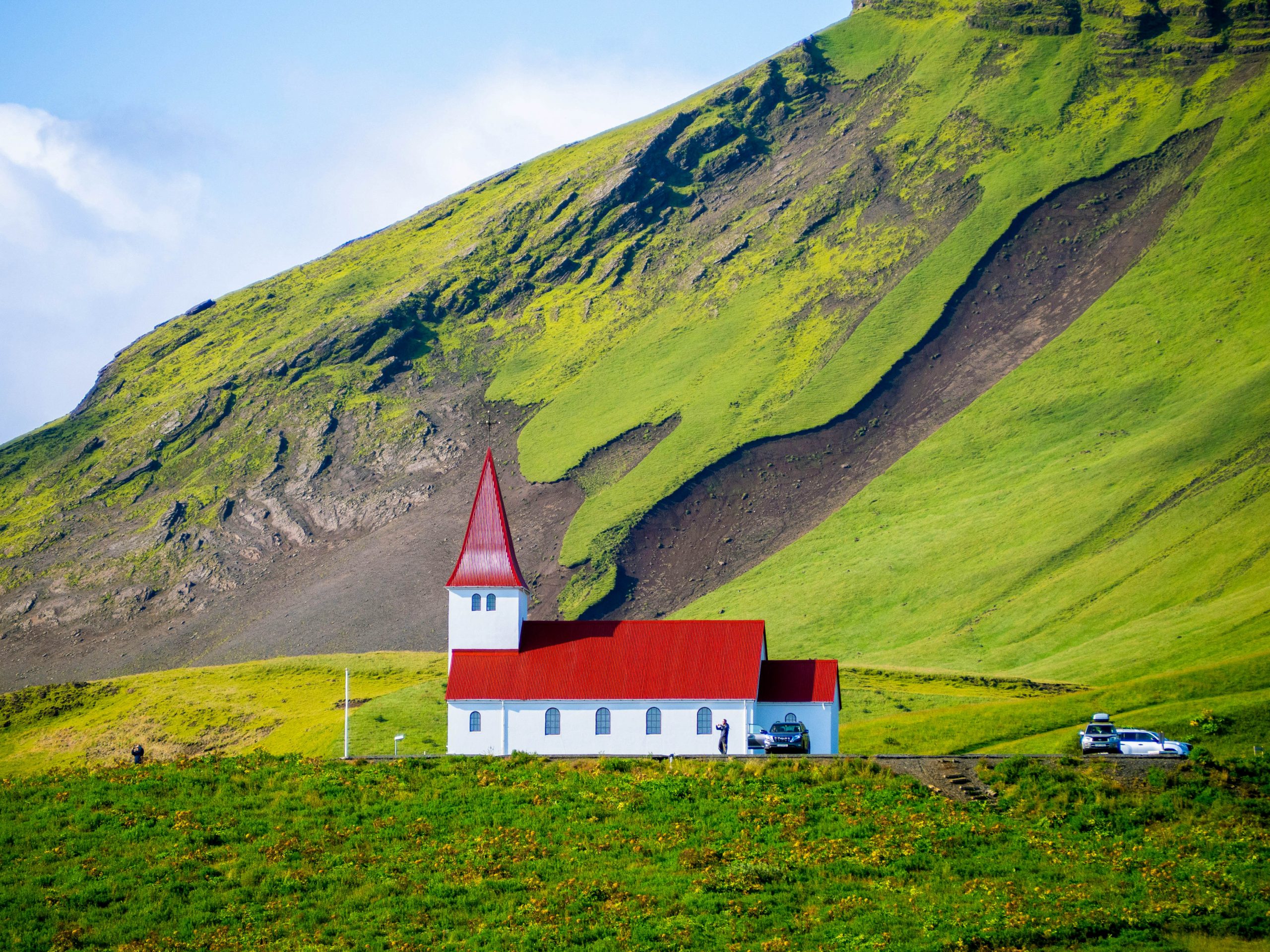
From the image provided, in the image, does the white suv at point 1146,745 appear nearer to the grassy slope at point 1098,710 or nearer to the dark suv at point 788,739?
the grassy slope at point 1098,710

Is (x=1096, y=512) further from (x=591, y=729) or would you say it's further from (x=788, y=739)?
(x=788, y=739)

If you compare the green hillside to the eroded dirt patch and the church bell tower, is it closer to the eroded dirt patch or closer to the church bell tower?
the eroded dirt patch

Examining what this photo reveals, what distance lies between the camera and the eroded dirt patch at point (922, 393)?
15238cm

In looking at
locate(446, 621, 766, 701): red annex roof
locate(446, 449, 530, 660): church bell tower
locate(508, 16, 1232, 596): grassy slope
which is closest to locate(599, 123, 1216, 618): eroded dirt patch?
locate(508, 16, 1232, 596): grassy slope

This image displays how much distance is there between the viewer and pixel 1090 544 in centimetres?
12206

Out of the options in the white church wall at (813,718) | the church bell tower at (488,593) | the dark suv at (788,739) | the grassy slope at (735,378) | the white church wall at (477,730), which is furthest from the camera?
the grassy slope at (735,378)

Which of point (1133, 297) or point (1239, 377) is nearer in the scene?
point (1239, 377)

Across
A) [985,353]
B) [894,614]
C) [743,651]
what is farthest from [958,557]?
[743,651]

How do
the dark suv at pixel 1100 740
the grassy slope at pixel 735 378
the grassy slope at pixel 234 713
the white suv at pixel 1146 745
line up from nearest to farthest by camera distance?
the white suv at pixel 1146 745 → the dark suv at pixel 1100 740 → the grassy slope at pixel 234 713 → the grassy slope at pixel 735 378

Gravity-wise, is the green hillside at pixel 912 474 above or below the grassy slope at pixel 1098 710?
above

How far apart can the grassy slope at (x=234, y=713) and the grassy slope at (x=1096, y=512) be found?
4102 cm

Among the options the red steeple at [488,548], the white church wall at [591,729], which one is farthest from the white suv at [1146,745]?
the red steeple at [488,548]

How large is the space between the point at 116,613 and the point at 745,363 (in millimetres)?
93146

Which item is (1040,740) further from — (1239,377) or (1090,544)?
(1239,377)
